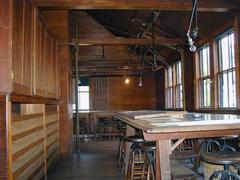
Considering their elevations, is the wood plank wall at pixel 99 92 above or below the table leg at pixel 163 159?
above

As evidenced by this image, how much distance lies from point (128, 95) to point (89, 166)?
22.4ft

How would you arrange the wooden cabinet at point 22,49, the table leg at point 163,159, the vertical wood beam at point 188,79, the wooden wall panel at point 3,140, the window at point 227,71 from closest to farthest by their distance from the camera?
the table leg at point 163,159
the wooden wall panel at point 3,140
the wooden cabinet at point 22,49
the window at point 227,71
the vertical wood beam at point 188,79

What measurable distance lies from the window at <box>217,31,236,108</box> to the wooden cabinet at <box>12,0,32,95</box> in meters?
3.32

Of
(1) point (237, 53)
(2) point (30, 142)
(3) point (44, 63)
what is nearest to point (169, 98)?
(1) point (237, 53)

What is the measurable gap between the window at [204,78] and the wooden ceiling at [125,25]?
0.41m

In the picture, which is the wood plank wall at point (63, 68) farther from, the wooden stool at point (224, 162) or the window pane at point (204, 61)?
the wooden stool at point (224, 162)

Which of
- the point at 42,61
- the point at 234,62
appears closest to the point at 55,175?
the point at 42,61

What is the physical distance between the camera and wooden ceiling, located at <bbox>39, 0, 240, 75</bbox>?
455 centimetres

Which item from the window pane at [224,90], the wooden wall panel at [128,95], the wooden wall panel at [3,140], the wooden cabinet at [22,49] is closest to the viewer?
the wooden wall panel at [3,140]

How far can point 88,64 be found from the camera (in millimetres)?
10844

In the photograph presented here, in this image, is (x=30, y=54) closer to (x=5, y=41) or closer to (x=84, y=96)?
(x=5, y=41)

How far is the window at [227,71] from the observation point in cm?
491

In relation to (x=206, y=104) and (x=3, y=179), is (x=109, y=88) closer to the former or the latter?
(x=206, y=104)

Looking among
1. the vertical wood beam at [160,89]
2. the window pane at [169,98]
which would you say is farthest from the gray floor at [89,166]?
the vertical wood beam at [160,89]
